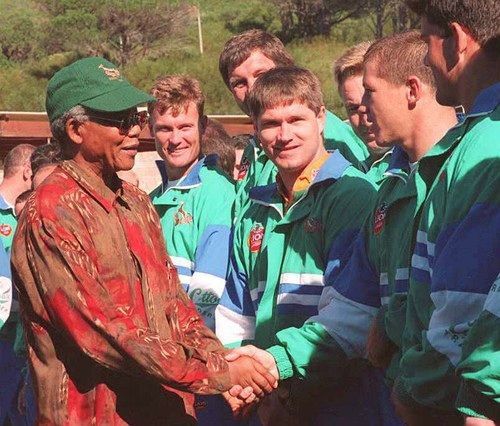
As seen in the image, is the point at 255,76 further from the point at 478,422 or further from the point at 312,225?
the point at 478,422

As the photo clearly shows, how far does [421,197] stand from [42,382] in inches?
61.8

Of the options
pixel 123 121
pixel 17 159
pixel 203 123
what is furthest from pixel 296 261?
pixel 17 159

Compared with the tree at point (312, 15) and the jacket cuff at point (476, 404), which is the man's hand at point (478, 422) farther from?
the tree at point (312, 15)

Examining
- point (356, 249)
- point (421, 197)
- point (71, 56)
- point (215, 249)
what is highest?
point (421, 197)

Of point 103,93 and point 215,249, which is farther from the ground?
point 103,93

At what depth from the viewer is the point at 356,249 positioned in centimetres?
498

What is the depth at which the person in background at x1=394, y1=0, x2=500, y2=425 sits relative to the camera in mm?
3055

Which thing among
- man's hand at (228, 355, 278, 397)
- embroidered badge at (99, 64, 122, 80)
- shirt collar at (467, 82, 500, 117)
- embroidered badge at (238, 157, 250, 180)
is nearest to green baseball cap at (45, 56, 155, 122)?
embroidered badge at (99, 64, 122, 80)

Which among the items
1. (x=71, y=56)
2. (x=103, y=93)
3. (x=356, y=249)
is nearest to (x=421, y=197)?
(x=356, y=249)

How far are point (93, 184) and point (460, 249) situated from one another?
188cm

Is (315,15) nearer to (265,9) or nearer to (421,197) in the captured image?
(265,9)

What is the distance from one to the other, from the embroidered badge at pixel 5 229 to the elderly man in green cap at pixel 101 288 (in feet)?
12.3

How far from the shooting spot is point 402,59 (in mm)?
4840

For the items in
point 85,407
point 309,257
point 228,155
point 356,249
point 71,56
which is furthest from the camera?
point 71,56
